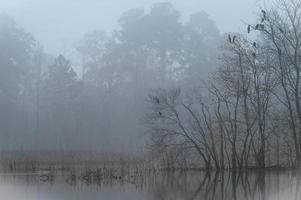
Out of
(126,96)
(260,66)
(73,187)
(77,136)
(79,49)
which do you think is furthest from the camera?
(79,49)

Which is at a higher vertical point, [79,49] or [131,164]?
[79,49]

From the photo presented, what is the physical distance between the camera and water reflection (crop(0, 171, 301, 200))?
21516 mm

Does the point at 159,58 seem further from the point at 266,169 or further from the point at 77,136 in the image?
the point at 266,169

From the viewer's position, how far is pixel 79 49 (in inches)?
3046

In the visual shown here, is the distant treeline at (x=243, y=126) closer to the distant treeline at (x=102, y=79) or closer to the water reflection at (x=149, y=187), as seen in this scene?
the water reflection at (x=149, y=187)

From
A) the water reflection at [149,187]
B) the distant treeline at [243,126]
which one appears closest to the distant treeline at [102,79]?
the distant treeline at [243,126]

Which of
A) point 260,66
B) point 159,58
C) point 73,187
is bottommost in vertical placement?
point 73,187

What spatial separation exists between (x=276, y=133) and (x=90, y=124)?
105 feet

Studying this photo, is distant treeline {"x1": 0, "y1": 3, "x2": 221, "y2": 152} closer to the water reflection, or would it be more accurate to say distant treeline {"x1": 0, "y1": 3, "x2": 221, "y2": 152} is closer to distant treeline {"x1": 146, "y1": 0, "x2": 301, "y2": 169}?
distant treeline {"x1": 146, "y1": 0, "x2": 301, "y2": 169}

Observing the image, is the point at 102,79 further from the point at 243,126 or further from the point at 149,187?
the point at 149,187

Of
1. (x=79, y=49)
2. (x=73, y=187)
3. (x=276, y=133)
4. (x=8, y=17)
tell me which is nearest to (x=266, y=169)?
(x=276, y=133)

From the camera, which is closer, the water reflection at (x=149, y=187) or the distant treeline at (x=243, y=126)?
the water reflection at (x=149, y=187)

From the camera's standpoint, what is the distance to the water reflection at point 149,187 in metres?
21.5

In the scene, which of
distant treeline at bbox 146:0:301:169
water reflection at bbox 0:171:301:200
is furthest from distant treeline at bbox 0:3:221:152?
water reflection at bbox 0:171:301:200
